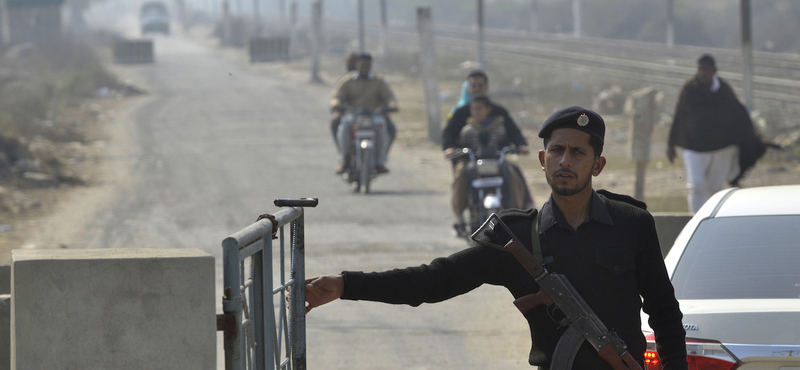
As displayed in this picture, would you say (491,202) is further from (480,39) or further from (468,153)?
(480,39)

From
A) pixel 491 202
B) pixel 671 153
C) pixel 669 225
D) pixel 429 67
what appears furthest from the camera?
pixel 429 67

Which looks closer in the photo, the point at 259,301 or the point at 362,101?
the point at 259,301

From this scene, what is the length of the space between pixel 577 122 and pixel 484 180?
21.2 ft

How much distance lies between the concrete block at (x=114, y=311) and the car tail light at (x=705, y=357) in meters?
1.53

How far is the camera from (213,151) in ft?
61.5

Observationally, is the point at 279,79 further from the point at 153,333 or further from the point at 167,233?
the point at 153,333

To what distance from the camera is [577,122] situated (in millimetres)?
2768

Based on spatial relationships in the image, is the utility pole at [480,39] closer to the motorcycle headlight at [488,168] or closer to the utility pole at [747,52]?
the utility pole at [747,52]

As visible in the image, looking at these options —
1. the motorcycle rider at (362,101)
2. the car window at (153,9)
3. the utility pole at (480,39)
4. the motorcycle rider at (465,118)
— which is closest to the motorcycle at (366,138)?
the motorcycle rider at (362,101)

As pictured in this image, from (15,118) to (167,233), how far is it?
469 inches

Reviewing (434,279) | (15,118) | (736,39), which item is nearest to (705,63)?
(434,279)

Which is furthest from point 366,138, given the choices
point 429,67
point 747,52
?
point 747,52

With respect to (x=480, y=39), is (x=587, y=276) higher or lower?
lower

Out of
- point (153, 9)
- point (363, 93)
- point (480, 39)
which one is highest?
point (153, 9)
